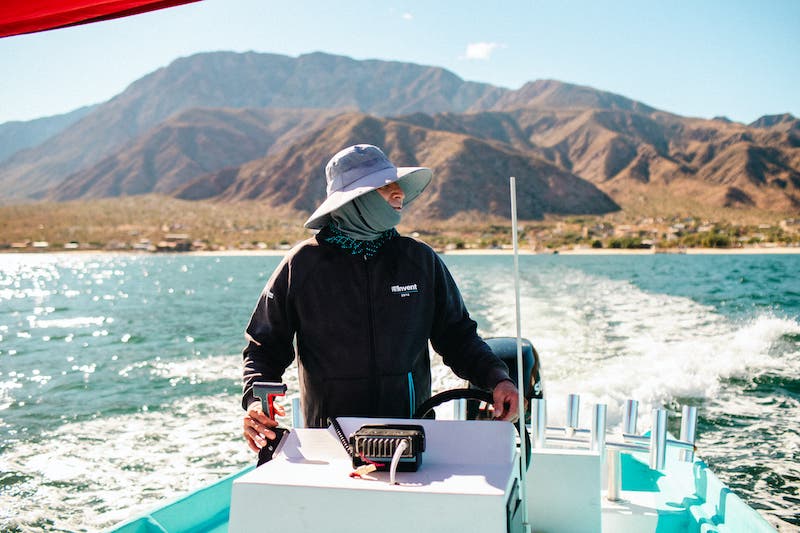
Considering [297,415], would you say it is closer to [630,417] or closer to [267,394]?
[267,394]

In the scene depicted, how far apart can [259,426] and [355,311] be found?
1.67 feet

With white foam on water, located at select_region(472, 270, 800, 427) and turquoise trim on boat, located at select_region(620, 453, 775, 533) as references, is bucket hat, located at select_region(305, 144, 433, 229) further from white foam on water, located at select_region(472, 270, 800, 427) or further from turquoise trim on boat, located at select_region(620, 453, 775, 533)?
white foam on water, located at select_region(472, 270, 800, 427)

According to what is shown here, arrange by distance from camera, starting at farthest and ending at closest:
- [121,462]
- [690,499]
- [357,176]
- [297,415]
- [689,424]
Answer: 1. [121,462]
2. [690,499]
3. [689,424]
4. [297,415]
5. [357,176]

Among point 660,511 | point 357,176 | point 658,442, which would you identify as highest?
point 357,176

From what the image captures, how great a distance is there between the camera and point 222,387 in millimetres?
10062

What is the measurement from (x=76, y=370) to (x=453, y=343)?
1286cm

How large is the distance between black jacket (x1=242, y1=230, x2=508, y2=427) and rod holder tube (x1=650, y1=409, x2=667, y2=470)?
28.0 inches

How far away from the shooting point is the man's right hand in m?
1.64

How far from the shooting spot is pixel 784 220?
85.1 meters

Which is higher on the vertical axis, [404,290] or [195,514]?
[404,290]

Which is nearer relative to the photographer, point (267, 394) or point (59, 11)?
point (267, 394)

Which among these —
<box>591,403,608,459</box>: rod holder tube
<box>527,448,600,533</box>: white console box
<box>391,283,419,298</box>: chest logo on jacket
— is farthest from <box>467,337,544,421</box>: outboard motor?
<box>391,283,419,298</box>: chest logo on jacket

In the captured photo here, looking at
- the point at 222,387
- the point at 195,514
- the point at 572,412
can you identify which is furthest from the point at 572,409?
the point at 222,387

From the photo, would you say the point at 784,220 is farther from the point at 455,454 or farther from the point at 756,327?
the point at 455,454
